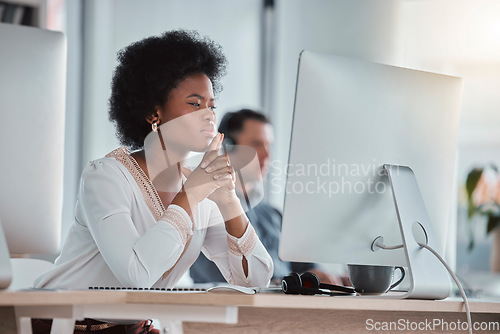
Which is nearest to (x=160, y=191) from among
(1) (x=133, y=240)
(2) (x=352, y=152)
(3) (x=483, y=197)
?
(1) (x=133, y=240)

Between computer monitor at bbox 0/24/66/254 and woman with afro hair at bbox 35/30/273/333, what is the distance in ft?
0.35

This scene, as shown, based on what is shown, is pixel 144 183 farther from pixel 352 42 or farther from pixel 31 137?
pixel 352 42

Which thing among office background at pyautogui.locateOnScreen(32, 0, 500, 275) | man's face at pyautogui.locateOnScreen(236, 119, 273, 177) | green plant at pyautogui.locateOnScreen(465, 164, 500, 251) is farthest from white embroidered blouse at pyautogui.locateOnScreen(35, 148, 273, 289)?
green plant at pyautogui.locateOnScreen(465, 164, 500, 251)

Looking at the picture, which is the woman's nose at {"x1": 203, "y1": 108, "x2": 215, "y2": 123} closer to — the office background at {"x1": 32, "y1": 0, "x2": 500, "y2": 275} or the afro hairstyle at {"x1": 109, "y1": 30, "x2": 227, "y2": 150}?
the afro hairstyle at {"x1": 109, "y1": 30, "x2": 227, "y2": 150}

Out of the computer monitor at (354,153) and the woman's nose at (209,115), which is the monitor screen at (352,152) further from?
the woman's nose at (209,115)

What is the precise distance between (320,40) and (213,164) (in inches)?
94.7

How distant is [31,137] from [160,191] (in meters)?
0.37

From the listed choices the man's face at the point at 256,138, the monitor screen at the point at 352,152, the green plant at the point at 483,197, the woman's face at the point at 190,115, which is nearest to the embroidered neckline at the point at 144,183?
the woman's face at the point at 190,115

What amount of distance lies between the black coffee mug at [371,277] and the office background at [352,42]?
2.05m

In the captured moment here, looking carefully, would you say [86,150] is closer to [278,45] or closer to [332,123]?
[278,45]

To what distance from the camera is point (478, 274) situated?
3.76m

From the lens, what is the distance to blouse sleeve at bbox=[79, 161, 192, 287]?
120 cm

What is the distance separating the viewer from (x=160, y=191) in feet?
4.92

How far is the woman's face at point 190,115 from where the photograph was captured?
57.7 inches
